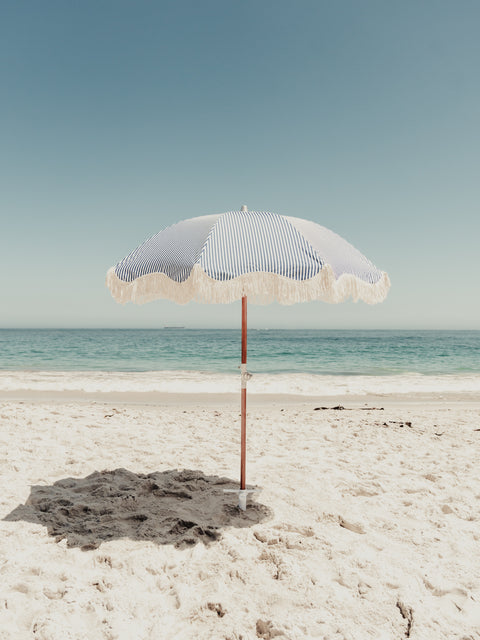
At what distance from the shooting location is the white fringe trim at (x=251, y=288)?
3055 millimetres

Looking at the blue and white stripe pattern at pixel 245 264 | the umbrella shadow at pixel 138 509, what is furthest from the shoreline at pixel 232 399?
the blue and white stripe pattern at pixel 245 264

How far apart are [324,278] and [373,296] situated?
72 cm

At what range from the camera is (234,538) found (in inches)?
131

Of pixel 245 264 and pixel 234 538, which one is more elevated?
pixel 245 264

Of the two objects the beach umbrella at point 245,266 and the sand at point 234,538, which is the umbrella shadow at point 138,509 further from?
the beach umbrella at point 245,266

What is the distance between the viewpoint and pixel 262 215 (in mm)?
3684

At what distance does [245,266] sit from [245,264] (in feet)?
0.06

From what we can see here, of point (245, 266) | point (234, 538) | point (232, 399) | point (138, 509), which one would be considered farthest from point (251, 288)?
point (232, 399)

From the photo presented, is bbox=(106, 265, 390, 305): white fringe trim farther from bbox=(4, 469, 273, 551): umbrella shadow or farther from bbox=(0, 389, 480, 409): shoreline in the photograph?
bbox=(0, 389, 480, 409): shoreline

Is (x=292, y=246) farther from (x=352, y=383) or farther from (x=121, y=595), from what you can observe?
(x=352, y=383)

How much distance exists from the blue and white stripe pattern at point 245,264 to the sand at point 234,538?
202 centimetres

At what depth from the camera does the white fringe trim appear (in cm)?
305

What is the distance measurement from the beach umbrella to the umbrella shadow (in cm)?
32

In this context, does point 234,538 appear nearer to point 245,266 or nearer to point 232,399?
point 245,266
